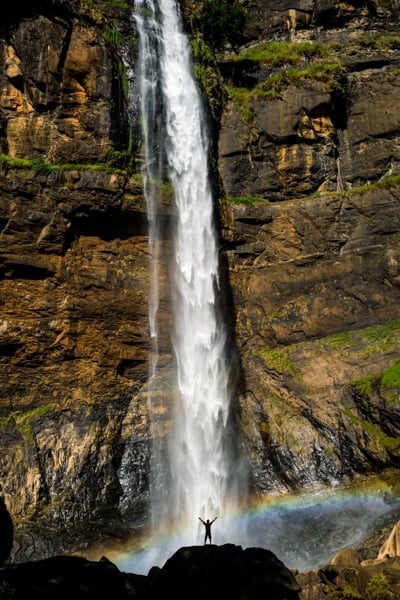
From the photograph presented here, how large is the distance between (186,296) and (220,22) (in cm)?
1648

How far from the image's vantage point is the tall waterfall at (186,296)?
1745 centimetres

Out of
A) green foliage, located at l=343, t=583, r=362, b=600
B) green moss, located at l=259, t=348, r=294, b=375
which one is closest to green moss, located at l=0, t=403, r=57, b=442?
green moss, located at l=259, t=348, r=294, b=375

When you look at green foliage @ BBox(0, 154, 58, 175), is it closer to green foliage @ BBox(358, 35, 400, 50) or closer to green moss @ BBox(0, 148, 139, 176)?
green moss @ BBox(0, 148, 139, 176)

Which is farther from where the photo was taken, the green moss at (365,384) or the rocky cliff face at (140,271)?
the green moss at (365,384)

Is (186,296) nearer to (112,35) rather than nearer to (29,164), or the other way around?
(29,164)

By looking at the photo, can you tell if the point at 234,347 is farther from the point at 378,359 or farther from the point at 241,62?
the point at 241,62

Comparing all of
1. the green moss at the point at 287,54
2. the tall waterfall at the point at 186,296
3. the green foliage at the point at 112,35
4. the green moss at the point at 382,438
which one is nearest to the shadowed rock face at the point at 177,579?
the tall waterfall at the point at 186,296

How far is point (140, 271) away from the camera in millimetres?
19391

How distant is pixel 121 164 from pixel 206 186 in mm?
3965

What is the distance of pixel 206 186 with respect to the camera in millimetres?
21500

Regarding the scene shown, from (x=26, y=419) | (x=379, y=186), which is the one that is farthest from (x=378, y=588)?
(x=379, y=186)

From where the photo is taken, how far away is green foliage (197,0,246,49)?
91.4 feet

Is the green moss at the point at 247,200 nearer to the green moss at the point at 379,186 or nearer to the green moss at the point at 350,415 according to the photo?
the green moss at the point at 379,186

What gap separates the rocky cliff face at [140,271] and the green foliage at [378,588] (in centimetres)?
722
